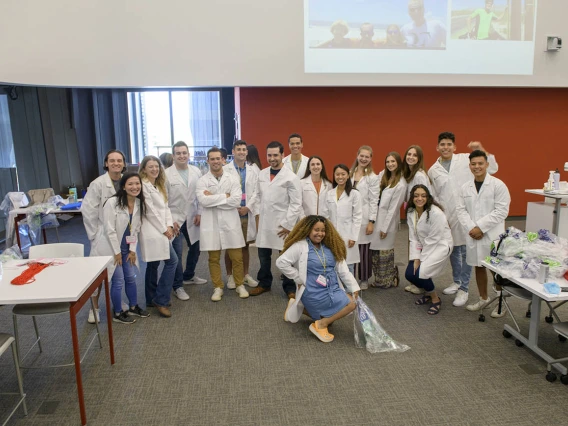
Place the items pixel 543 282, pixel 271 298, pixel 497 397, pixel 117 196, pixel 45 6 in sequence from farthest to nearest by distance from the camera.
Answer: pixel 45 6 → pixel 271 298 → pixel 117 196 → pixel 543 282 → pixel 497 397

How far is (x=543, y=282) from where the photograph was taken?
2.71 m

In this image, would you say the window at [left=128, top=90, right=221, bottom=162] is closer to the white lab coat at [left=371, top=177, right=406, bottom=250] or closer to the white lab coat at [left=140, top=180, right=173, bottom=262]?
the white lab coat at [left=140, top=180, right=173, bottom=262]

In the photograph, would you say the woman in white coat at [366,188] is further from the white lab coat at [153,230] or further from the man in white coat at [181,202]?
the white lab coat at [153,230]

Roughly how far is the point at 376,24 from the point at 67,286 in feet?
17.4

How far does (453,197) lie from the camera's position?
398 cm

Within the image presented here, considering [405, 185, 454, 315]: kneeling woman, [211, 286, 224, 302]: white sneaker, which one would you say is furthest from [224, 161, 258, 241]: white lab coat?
[405, 185, 454, 315]: kneeling woman

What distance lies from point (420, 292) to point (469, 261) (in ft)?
2.08

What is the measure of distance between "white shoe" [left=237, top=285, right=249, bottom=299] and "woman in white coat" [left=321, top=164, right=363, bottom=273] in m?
1.00

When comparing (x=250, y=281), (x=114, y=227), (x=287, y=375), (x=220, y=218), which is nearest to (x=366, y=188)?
(x=220, y=218)

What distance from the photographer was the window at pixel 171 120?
8438mm

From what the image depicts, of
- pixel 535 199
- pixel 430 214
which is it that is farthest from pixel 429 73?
pixel 430 214

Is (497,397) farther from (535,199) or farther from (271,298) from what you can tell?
(535,199)

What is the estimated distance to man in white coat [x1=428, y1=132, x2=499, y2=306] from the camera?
3.83 metres

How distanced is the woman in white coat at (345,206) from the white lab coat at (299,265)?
571mm
